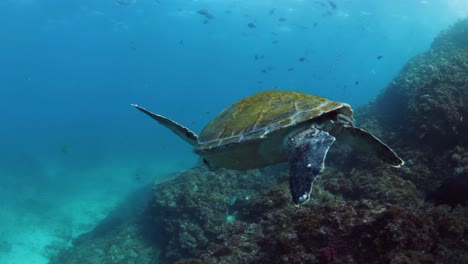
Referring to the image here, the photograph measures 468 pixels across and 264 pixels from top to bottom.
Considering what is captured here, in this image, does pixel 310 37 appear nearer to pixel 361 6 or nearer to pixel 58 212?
pixel 361 6

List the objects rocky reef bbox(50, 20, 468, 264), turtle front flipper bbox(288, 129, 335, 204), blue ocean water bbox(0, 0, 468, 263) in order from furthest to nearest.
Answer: blue ocean water bbox(0, 0, 468, 263)
rocky reef bbox(50, 20, 468, 264)
turtle front flipper bbox(288, 129, 335, 204)

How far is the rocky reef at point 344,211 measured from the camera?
12.8 feet

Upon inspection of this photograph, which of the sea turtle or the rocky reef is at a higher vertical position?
the sea turtle

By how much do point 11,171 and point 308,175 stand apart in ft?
121

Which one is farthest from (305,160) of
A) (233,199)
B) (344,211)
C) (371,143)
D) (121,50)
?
(121,50)

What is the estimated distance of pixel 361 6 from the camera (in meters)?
43.0

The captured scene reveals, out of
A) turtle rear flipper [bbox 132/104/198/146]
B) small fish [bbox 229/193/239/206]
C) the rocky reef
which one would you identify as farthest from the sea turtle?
small fish [bbox 229/193/239/206]

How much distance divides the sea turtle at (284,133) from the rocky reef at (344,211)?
0.96 m

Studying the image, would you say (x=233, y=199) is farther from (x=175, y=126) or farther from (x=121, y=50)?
(x=121, y=50)

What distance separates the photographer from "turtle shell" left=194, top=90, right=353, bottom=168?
4430 millimetres

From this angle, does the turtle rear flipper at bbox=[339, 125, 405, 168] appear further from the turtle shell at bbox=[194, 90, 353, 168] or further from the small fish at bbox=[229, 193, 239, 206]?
the small fish at bbox=[229, 193, 239, 206]

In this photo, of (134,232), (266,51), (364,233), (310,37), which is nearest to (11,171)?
(134,232)

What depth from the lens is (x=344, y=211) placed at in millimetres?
4699

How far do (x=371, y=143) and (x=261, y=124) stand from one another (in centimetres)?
144
